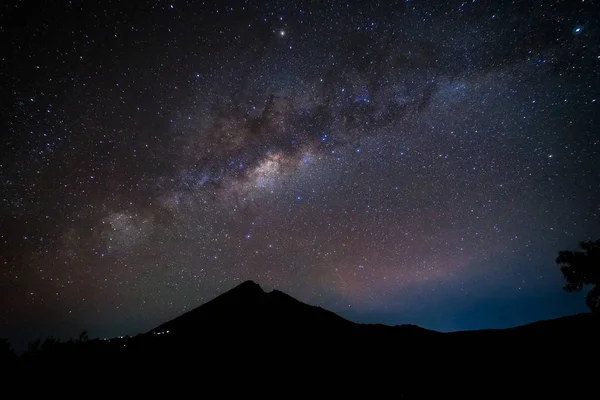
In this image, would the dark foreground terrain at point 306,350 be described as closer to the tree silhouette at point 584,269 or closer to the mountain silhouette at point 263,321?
the mountain silhouette at point 263,321

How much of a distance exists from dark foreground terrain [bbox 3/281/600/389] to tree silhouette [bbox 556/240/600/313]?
625 inches

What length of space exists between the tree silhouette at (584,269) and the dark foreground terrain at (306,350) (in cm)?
1587

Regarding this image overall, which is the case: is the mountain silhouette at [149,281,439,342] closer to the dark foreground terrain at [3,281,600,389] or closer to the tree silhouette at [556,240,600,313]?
the dark foreground terrain at [3,281,600,389]

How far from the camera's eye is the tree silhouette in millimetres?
16109

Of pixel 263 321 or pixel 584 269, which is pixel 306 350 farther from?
pixel 584 269

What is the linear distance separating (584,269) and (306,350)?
68.4ft

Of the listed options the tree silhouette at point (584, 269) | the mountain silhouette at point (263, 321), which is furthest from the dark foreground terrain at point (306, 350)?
the tree silhouette at point (584, 269)

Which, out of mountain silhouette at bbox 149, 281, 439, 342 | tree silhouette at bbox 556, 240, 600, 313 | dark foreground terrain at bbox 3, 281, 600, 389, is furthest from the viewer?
tree silhouette at bbox 556, 240, 600, 313

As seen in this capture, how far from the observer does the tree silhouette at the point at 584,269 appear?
16109 mm

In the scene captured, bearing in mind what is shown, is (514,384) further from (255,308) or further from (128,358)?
(128,358)

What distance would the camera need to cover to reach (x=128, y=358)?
4.84 m

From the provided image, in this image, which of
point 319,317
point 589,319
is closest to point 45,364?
point 319,317

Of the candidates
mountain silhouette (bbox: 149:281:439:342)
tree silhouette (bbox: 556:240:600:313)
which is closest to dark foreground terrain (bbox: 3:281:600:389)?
mountain silhouette (bbox: 149:281:439:342)

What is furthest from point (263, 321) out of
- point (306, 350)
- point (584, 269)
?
point (584, 269)
